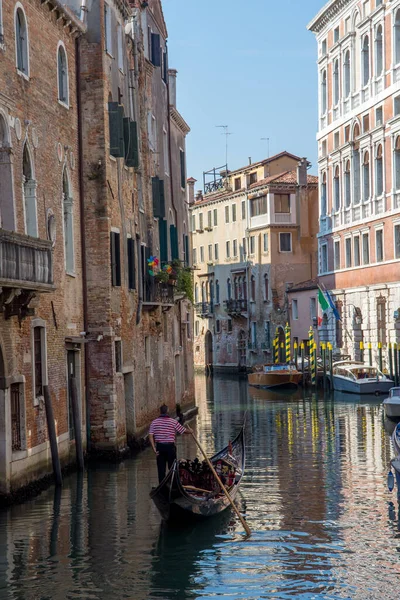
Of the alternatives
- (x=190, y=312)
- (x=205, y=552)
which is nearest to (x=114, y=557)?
(x=205, y=552)

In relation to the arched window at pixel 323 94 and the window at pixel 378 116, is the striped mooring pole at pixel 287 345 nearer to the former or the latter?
the arched window at pixel 323 94

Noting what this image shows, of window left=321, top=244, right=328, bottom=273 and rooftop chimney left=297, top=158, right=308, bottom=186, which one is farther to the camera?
rooftop chimney left=297, top=158, right=308, bottom=186

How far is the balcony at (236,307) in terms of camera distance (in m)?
63.5

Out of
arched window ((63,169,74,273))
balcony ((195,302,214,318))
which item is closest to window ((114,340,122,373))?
arched window ((63,169,74,273))

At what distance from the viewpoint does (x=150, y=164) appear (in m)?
26.6

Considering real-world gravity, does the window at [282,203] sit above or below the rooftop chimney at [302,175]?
below

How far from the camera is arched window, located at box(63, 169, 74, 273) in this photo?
19.6 meters

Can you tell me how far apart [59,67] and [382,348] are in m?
26.2


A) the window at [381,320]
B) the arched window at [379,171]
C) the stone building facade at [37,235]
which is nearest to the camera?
the stone building facade at [37,235]

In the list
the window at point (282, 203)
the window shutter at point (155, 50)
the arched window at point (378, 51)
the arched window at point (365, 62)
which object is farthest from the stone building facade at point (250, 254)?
the window shutter at point (155, 50)

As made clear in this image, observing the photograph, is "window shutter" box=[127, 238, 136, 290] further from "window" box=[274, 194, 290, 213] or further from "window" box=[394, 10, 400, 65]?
"window" box=[274, 194, 290, 213]

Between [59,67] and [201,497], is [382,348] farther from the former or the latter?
[201,497]

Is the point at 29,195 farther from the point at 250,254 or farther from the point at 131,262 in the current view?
the point at 250,254

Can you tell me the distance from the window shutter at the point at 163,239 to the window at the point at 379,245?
641 inches
